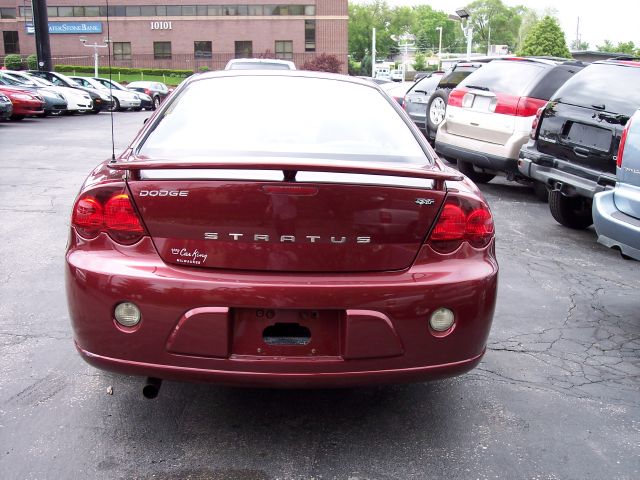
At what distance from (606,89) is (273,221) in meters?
4.99

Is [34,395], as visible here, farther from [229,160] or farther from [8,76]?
[8,76]

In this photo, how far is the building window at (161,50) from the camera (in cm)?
7238

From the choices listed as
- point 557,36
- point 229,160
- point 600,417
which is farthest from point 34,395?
point 557,36

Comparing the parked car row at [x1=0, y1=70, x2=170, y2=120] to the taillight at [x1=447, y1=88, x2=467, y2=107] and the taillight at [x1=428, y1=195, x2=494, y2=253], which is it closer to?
the taillight at [x1=447, y1=88, x2=467, y2=107]

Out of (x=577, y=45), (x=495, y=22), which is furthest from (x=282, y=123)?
(x=495, y=22)

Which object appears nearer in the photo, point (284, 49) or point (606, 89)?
point (606, 89)

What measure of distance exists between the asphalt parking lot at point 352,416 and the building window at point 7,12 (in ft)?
259

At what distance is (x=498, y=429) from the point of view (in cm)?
325

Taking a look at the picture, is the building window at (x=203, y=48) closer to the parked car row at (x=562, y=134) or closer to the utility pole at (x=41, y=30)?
the utility pole at (x=41, y=30)

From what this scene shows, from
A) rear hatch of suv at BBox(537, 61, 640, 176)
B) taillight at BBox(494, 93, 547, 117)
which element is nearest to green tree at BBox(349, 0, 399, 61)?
taillight at BBox(494, 93, 547, 117)

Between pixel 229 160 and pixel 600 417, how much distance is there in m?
2.17

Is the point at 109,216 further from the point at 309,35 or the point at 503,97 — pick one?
the point at 309,35

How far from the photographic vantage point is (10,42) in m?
74.2

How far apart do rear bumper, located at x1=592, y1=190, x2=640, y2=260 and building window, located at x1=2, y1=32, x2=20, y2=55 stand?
7928cm
